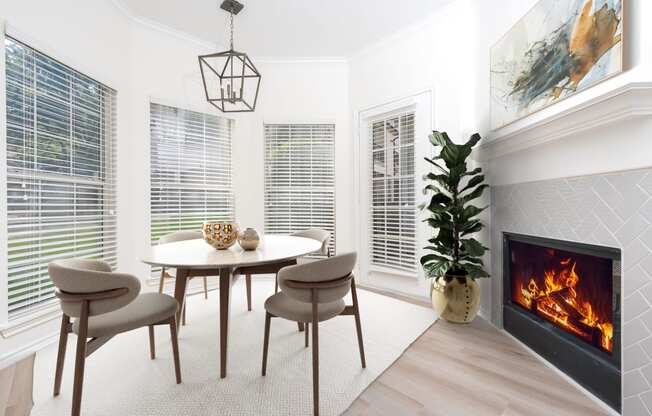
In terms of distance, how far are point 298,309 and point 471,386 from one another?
1.08 m

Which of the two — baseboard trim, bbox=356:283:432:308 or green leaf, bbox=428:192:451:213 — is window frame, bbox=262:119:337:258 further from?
green leaf, bbox=428:192:451:213

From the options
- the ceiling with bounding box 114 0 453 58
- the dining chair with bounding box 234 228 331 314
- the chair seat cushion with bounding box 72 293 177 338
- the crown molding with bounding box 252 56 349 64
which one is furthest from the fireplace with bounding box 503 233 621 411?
the crown molding with bounding box 252 56 349 64

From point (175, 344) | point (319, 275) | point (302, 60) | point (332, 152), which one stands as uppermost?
point (302, 60)

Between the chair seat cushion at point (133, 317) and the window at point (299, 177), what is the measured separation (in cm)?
218

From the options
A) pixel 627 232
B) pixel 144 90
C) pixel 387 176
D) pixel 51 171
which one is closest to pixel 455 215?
pixel 627 232

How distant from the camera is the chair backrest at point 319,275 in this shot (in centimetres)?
138

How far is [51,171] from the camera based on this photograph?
7.00ft

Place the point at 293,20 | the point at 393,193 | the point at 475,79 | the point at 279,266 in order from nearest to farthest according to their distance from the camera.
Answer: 1. the point at 279,266
2. the point at 475,79
3. the point at 293,20
4. the point at 393,193

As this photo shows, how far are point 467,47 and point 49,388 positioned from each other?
13.2ft

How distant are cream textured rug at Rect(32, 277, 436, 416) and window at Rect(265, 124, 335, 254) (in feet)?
5.01

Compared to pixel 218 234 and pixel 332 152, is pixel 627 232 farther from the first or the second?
pixel 332 152

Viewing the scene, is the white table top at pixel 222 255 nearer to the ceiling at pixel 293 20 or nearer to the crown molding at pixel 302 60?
the ceiling at pixel 293 20

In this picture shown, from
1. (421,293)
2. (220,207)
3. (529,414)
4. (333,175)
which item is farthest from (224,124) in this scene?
(529,414)

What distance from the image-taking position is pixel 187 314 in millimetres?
2588
